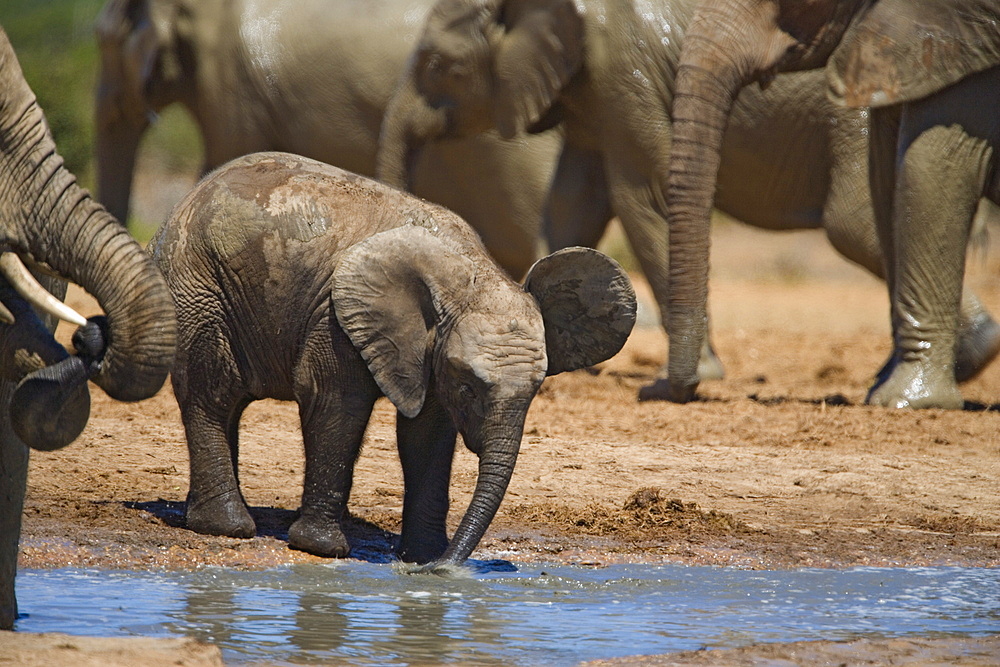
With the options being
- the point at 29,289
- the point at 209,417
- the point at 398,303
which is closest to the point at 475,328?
the point at 398,303

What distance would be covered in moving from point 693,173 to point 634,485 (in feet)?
5.37

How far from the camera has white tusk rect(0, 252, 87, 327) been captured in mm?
3523

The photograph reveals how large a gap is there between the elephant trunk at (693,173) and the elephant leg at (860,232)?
1.67m

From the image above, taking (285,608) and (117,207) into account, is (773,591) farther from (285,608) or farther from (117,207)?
(117,207)

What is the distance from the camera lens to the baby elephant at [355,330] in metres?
5.26

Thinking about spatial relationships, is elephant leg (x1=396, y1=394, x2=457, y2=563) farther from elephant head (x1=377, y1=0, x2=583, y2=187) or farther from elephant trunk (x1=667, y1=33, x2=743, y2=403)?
elephant head (x1=377, y1=0, x2=583, y2=187)

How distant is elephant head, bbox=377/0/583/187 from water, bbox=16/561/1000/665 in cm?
478

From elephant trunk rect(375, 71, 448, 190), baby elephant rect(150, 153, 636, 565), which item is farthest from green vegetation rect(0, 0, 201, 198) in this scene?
baby elephant rect(150, 153, 636, 565)

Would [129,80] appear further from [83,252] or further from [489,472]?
[83,252]

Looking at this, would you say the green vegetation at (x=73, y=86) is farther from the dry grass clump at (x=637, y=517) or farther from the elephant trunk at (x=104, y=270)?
the elephant trunk at (x=104, y=270)

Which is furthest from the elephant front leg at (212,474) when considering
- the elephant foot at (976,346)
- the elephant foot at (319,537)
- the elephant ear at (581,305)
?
the elephant foot at (976,346)

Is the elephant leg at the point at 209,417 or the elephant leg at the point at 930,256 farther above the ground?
the elephant leg at the point at 930,256

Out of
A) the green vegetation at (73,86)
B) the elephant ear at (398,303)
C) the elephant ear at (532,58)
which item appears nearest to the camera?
the elephant ear at (398,303)

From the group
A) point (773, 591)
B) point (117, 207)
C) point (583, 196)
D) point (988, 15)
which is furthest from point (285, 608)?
point (117, 207)
